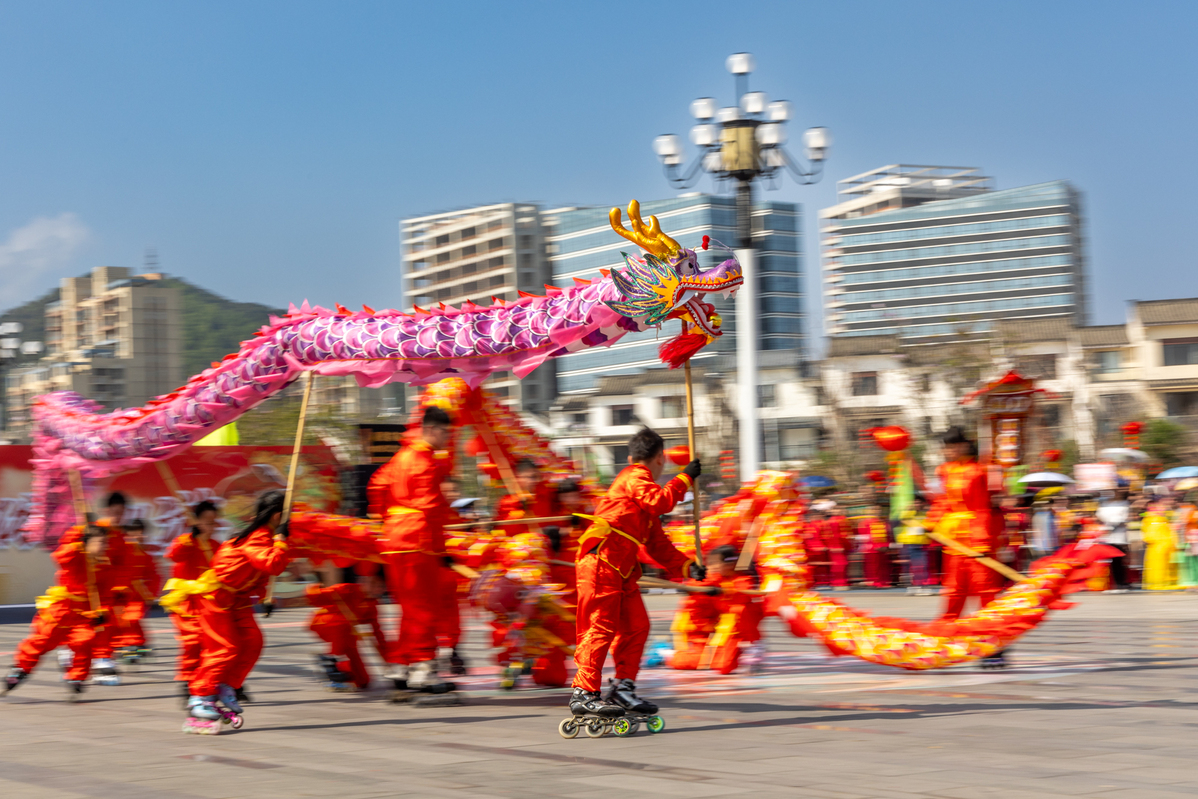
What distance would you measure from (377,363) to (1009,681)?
5105 mm

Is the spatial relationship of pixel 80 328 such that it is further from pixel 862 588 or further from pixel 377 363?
pixel 377 363

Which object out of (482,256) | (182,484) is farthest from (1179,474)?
(482,256)

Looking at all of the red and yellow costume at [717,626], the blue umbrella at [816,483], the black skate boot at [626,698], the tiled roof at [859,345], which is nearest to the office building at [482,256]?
the tiled roof at [859,345]

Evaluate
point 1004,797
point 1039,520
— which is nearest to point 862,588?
point 1039,520

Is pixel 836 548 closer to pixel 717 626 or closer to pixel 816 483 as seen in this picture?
pixel 816 483

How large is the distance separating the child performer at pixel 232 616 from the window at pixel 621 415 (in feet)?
150

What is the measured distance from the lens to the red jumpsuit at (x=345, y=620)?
359 inches

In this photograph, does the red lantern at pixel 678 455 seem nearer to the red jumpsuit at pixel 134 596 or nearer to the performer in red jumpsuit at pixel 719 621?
the performer in red jumpsuit at pixel 719 621

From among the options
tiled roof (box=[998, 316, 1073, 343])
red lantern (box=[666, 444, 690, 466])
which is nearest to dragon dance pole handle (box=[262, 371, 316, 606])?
red lantern (box=[666, 444, 690, 466])

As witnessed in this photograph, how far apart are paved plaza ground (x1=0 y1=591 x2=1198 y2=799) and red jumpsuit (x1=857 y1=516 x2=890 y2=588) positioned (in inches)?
336

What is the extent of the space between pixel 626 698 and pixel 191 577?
4.44 meters

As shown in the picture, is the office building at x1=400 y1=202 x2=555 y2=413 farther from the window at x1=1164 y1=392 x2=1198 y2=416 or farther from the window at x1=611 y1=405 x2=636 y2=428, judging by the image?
the window at x1=1164 y1=392 x2=1198 y2=416

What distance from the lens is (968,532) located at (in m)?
9.95

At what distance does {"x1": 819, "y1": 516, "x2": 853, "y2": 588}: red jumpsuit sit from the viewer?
19016mm
